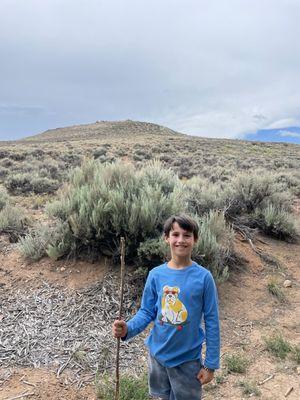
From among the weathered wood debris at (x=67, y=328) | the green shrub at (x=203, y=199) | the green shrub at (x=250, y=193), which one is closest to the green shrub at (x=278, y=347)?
the weathered wood debris at (x=67, y=328)

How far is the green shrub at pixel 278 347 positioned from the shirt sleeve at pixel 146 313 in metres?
2.13

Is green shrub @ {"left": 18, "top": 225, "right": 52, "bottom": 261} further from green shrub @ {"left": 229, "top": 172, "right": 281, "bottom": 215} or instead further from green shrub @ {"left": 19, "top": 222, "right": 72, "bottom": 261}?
green shrub @ {"left": 229, "top": 172, "right": 281, "bottom": 215}

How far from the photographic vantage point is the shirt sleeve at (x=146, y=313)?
2891 mm

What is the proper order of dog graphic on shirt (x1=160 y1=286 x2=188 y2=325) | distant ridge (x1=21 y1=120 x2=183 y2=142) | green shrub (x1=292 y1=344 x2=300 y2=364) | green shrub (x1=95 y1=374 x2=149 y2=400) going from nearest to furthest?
dog graphic on shirt (x1=160 y1=286 x2=188 y2=325) < green shrub (x1=95 y1=374 x2=149 y2=400) < green shrub (x1=292 y1=344 x2=300 y2=364) < distant ridge (x1=21 y1=120 x2=183 y2=142)

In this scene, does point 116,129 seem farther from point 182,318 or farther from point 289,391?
point 182,318

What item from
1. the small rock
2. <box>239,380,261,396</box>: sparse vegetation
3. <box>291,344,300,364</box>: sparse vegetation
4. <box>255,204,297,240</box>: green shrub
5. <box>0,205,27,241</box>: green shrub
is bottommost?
<box>239,380,261,396</box>: sparse vegetation

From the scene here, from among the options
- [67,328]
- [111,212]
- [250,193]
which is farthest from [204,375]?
[250,193]

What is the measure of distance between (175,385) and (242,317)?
266 cm

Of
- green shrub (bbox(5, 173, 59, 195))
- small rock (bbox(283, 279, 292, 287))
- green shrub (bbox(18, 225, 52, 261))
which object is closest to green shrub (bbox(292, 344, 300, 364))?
small rock (bbox(283, 279, 292, 287))

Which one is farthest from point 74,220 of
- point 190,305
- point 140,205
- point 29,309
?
point 190,305

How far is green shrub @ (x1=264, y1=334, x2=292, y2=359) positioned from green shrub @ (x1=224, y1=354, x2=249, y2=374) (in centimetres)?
36

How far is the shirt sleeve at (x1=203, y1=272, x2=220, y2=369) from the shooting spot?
2.67 meters

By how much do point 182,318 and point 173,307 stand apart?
0.09 meters

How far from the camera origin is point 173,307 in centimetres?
279
